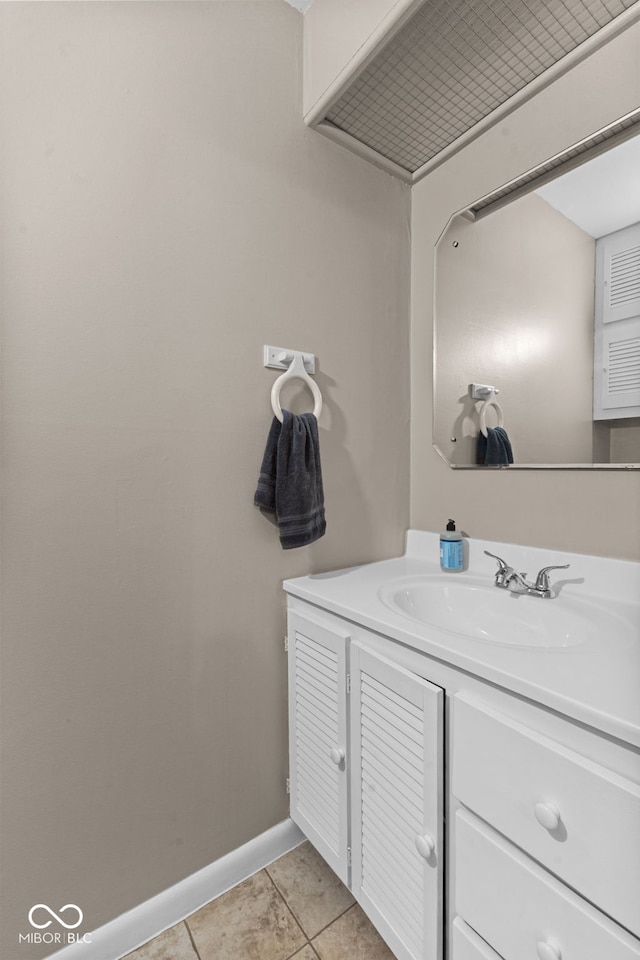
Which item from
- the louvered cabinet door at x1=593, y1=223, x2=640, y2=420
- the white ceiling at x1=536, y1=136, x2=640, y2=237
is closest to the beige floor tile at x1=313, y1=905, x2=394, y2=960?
the louvered cabinet door at x1=593, y1=223, x2=640, y2=420

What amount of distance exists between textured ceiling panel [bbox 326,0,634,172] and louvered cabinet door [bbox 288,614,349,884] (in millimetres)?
1439

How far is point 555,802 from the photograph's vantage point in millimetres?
609

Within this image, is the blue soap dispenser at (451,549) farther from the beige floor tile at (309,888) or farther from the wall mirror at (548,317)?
the beige floor tile at (309,888)

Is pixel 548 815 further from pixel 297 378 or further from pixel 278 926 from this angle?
pixel 297 378

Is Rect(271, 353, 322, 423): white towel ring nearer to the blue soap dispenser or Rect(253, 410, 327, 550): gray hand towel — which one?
Rect(253, 410, 327, 550): gray hand towel

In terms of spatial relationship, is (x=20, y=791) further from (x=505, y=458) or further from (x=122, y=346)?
(x=505, y=458)

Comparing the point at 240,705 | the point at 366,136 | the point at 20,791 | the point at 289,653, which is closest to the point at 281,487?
the point at 289,653

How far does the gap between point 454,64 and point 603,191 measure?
51cm

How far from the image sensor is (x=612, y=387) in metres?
1.05

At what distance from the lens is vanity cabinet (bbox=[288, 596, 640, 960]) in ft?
1.87

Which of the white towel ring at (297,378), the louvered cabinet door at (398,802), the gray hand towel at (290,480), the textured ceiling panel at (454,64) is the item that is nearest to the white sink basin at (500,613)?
the louvered cabinet door at (398,802)

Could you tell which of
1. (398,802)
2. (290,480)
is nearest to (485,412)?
(290,480)

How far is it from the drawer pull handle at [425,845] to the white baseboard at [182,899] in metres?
0.62

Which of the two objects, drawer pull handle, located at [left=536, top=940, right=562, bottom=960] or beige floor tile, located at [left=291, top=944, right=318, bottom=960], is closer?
drawer pull handle, located at [left=536, top=940, right=562, bottom=960]
